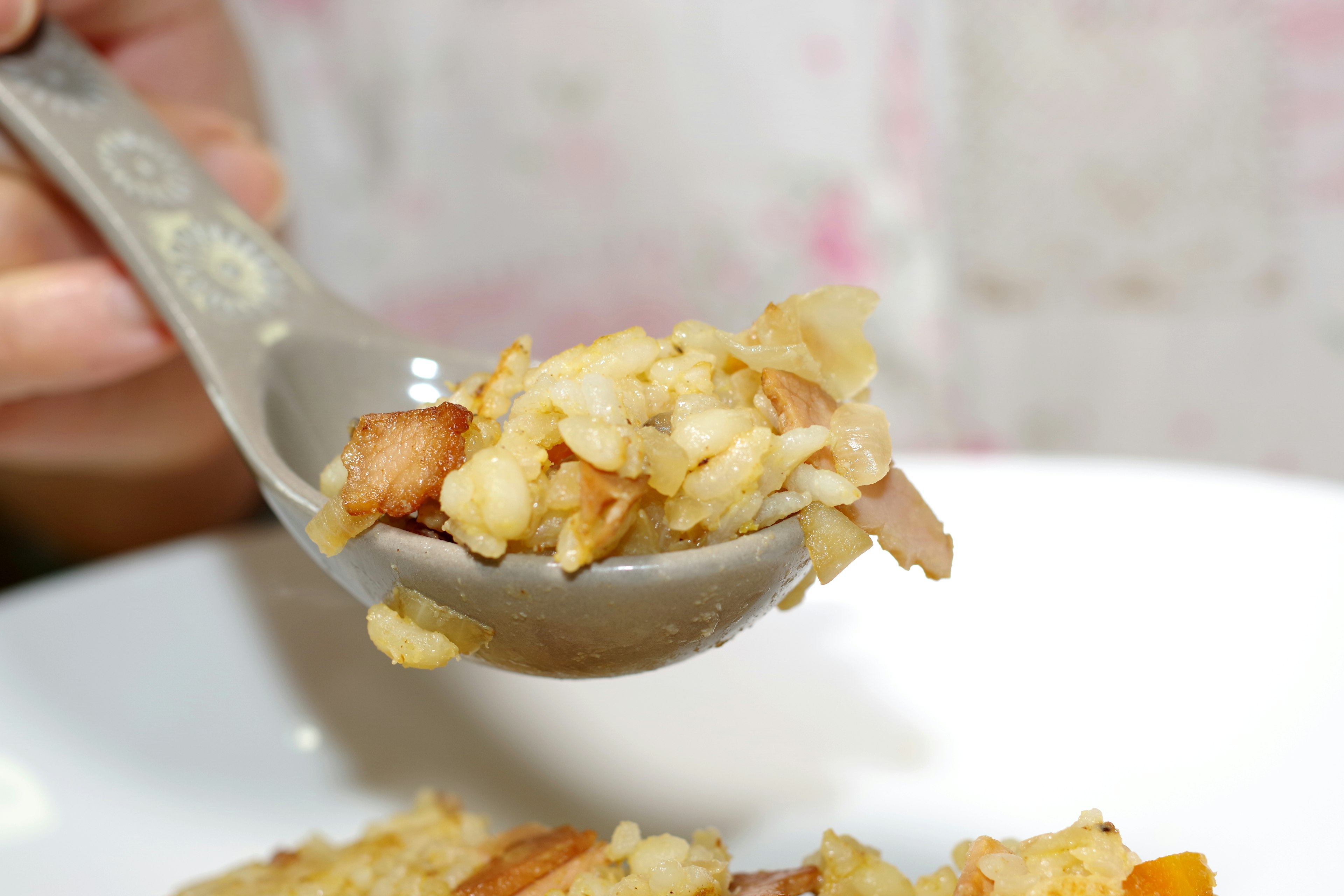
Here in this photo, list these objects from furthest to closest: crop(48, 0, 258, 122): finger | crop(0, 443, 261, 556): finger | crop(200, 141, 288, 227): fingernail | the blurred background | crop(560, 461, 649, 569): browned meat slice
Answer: the blurred background, crop(0, 443, 261, 556): finger, crop(48, 0, 258, 122): finger, crop(200, 141, 288, 227): fingernail, crop(560, 461, 649, 569): browned meat slice

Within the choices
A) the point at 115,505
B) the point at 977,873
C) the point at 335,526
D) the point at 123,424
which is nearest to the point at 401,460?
the point at 335,526

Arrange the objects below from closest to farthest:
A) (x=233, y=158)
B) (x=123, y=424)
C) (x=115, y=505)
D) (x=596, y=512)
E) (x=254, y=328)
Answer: (x=596, y=512) < (x=254, y=328) < (x=233, y=158) < (x=123, y=424) < (x=115, y=505)

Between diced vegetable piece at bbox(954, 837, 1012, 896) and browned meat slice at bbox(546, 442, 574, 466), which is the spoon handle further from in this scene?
diced vegetable piece at bbox(954, 837, 1012, 896)

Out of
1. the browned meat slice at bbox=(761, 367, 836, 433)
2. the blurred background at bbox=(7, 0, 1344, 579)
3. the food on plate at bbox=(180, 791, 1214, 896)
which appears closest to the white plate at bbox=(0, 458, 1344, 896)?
the food on plate at bbox=(180, 791, 1214, 896)

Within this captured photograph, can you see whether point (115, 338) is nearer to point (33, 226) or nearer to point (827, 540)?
point (33, 226)

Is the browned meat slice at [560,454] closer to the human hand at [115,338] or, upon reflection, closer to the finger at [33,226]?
the human hand at [115,338]

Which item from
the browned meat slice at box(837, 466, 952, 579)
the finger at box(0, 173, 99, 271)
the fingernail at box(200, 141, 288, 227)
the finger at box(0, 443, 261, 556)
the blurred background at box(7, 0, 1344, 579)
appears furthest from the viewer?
→ the blurred background at box(7, 0, 1344, 579)
